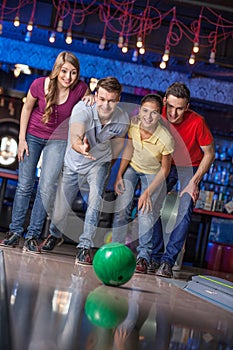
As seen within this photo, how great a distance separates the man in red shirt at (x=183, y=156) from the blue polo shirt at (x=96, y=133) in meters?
0.40

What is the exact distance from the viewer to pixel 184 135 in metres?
4.84

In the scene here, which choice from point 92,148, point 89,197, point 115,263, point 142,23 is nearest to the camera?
point 115,263

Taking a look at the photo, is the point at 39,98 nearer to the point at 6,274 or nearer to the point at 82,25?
the point at 6,274

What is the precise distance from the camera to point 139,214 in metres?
4.86

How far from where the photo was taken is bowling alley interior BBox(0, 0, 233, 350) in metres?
2.24

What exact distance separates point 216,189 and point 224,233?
82 cm

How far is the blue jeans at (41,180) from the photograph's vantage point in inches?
188

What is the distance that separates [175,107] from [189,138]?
267 mm

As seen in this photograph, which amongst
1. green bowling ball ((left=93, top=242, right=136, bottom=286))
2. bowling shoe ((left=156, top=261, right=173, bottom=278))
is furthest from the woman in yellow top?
green bowling ball ((left=93, top=242, right=136, bottom=286))

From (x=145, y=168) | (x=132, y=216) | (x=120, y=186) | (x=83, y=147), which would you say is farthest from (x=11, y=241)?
(x=132, y=216)

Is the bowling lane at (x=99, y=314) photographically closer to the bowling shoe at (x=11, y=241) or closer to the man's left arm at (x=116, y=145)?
the bowling shoe at (x=11, y=241)

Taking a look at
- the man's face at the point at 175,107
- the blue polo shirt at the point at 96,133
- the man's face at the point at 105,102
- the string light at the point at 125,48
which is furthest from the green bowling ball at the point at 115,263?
the string light at the point at 125,48

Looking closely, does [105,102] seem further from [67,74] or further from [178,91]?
[178,91]

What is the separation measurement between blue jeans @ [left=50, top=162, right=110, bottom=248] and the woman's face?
2.09ft
